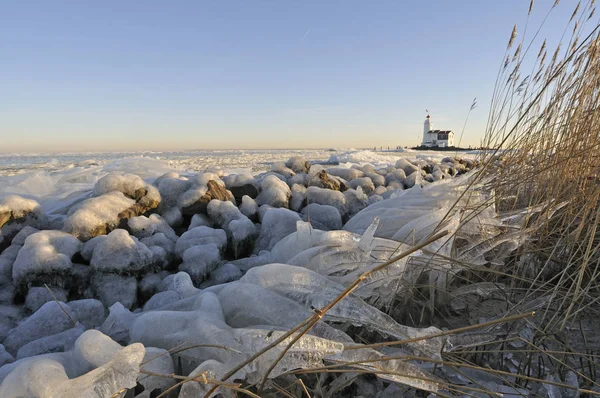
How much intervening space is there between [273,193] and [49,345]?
70.8 inches

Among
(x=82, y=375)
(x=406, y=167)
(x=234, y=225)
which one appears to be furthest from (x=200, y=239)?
(x=406, y=167)

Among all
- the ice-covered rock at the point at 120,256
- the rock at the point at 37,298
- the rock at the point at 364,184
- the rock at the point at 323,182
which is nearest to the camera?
the rock at the point at 37,298

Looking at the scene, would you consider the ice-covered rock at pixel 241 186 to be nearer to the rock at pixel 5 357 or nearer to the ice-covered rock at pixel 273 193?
the ice-covered rock at pixel 273 193

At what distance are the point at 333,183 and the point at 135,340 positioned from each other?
2545 mm

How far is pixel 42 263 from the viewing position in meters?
1.68

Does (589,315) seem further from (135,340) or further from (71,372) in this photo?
(71,372)

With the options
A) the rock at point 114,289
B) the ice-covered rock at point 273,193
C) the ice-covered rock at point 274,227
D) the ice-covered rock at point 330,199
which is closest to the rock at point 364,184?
the ice-covered rock at point 330,199

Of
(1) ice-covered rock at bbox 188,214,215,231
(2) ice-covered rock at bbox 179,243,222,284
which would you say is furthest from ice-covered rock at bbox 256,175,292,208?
(2) ice-covered rock at bbox 179,243,222,284

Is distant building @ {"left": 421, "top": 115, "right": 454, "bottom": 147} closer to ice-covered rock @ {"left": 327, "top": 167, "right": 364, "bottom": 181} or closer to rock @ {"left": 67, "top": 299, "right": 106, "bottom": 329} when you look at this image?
ice-covered rock @ {"left": 327, "top": 167, "right": 364, "bottom": 181}

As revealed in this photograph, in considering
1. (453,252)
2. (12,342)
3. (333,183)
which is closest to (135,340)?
(12,342)

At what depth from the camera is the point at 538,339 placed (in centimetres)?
98

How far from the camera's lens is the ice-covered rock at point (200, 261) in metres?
1.82

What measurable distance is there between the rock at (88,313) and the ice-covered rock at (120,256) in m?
0.30

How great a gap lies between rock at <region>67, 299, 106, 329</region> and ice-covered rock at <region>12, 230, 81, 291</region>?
0.39 m
